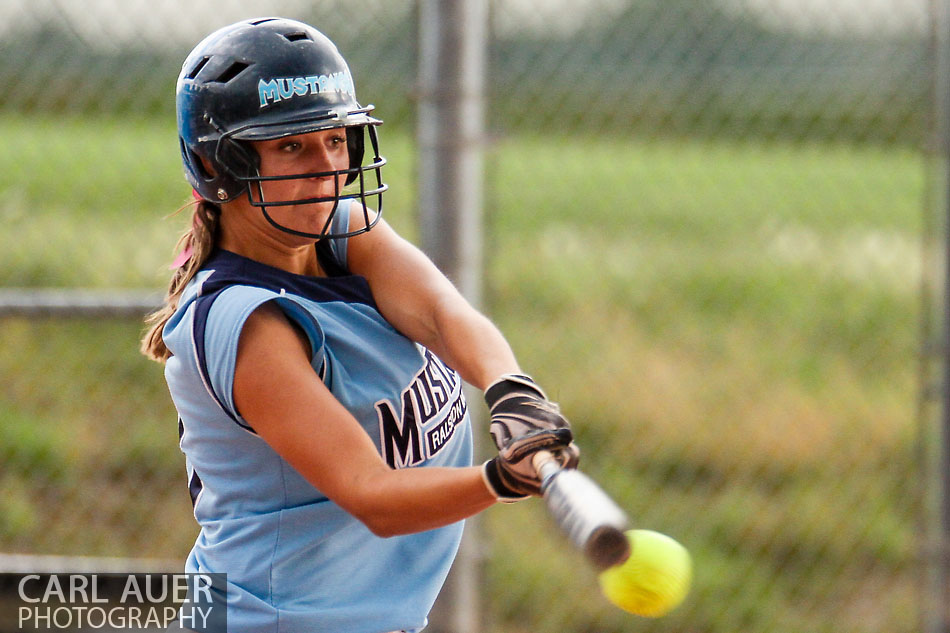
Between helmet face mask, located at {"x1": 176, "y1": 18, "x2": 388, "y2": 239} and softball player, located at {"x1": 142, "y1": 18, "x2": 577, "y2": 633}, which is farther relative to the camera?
helmet face mask, located at {"x1": 176, "y1": 18, "x2": 388, "y2": 239}

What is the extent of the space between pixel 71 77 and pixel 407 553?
2517mm

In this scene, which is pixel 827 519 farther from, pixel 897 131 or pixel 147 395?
pixel 147 395

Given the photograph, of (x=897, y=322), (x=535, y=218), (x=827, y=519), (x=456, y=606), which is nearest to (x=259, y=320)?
(x=456, y=606)

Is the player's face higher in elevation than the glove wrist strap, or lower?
higher

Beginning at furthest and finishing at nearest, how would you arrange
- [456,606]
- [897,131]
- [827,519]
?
[897,131] → [827,519] → [456,606]

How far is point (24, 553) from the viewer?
13.7 feet

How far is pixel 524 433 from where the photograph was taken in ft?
5.69

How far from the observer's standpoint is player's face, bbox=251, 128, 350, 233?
2.03 metres

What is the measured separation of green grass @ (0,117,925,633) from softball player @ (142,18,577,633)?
4.59 feet

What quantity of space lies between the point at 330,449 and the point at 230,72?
0.76 m

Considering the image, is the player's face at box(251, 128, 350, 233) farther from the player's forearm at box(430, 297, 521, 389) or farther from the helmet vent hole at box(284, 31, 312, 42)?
the player's forearm at box(430, 297, 521, 389)

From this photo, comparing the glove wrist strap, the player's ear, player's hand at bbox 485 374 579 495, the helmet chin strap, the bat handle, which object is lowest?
the glove wrist strap

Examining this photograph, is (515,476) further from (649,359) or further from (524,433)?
(649,359)

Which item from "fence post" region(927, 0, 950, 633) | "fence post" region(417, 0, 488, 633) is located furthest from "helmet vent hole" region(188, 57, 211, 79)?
"fence post" region(927, 0, 950, 633)
